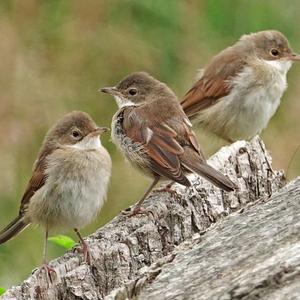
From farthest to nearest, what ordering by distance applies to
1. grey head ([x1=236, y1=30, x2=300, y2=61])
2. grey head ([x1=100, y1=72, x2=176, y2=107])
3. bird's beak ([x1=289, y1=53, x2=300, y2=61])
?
grey head ([x1=236, y1=30, x2=300, y2=61]) < bird's beak ([x1=289, y1=53, x2=300, y2=61]) < grey head ([x1=100, y1=72, x2=176, y2=107])

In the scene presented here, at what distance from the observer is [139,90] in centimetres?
786

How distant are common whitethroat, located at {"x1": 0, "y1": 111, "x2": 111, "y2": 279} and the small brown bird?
0.36 m

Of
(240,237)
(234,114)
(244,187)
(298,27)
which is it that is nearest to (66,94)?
(234,114)

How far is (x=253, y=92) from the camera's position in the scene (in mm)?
9359

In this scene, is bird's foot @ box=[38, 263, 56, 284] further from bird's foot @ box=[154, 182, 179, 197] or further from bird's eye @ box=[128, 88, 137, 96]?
bird's eye @ box=[128, 88, 137, 96]

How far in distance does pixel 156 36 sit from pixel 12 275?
261cm

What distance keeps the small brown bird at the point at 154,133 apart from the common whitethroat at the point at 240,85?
4.99ft

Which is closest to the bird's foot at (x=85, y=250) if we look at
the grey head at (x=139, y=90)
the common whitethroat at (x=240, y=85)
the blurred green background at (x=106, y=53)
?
the grey head at (x=139, y=90)

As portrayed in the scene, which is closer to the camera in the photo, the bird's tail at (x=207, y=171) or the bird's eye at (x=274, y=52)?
the bird's tail at (x=207, y=171)

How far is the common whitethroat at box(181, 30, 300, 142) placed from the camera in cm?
929

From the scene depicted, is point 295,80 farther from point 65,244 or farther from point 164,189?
point 65,244

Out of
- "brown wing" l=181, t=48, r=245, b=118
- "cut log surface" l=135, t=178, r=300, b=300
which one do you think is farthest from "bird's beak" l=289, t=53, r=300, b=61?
"cut log surface" l=135, t=178, r=300, b=300

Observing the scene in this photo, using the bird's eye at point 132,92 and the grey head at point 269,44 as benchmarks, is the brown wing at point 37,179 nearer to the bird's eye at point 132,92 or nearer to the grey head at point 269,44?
the bird's eye at point 132,92

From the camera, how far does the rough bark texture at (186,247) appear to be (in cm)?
358
